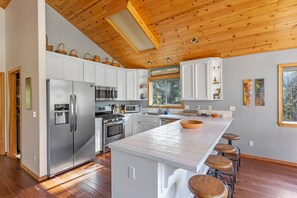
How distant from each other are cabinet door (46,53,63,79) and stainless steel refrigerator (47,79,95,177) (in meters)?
0.64

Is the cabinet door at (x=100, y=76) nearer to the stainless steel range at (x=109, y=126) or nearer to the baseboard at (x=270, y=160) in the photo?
the stainless steel range at (x=109, y=126)

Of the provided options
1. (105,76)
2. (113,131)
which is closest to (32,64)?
(105,76)

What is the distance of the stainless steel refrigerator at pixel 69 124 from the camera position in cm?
277

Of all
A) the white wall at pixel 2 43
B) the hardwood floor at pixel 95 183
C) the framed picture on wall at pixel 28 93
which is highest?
the white wall at pixel 2 43

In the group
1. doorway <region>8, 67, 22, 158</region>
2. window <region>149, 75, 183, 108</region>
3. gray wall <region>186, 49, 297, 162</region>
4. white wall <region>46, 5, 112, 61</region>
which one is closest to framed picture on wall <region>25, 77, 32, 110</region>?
doorway <region>8, 67, 22, 158</region>

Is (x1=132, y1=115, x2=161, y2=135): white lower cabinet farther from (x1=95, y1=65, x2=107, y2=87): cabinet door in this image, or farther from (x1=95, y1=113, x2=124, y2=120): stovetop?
(x1=95, y1=65, x2=107, y2=87): cabinet door

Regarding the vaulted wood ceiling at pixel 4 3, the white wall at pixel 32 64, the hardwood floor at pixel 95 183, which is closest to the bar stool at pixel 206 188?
the hardwood floor at pixel 95 183

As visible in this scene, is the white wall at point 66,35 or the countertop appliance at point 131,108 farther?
the countertop appliance at point 131,108

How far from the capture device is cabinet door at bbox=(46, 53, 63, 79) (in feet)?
10.8

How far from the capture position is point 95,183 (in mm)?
2596

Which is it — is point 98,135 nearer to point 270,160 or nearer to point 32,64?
point 32,64

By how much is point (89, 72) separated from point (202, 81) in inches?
118

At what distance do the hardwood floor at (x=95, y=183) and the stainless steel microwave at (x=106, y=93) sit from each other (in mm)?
1834

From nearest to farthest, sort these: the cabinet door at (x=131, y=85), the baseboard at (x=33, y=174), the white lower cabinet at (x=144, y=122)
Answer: the baseboard at (x=33, y=174) < the white lower cabinet at (x=144, y=122) < the cabinet door at (x=131, y=85)
